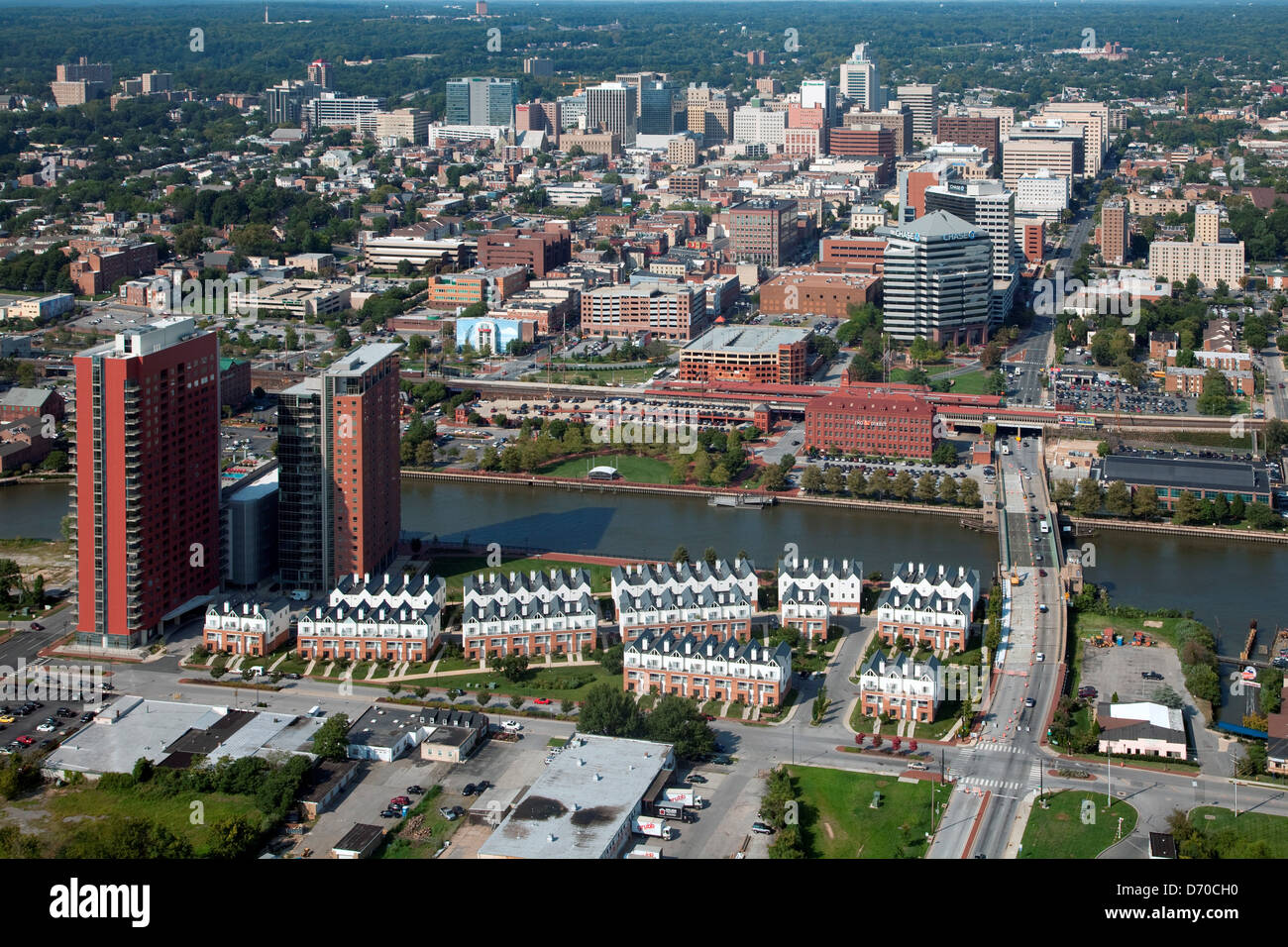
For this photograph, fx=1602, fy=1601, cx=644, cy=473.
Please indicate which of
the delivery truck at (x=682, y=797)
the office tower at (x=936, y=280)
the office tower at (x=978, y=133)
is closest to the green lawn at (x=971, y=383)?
the office tower at (x=936, y=280)

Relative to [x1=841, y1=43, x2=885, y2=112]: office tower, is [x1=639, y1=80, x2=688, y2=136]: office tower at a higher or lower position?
lower

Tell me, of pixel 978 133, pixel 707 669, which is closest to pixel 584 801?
pixel 707 669

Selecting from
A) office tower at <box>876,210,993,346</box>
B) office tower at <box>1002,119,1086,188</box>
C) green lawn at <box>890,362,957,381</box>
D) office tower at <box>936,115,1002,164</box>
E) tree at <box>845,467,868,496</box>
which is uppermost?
office tower at <box>936,115,1002,164</box>

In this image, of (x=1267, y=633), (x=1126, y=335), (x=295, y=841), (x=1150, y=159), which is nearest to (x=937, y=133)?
(x=1150, y=159)

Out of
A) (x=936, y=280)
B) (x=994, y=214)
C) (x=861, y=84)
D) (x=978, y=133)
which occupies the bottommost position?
(x=936, y=280)

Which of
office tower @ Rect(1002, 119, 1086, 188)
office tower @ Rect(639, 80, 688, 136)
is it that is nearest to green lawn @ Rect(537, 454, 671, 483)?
office tower @ Rect(1002, 119, 1086, 188)

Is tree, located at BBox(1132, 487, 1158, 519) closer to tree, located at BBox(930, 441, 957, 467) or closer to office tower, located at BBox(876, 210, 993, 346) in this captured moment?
tree, located at BBox(930, 441, 957, 467)
